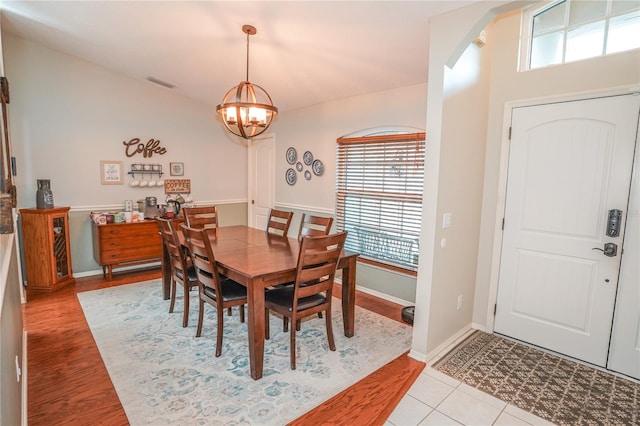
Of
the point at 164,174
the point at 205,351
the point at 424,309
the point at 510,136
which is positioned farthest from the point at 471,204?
the point at 164,174

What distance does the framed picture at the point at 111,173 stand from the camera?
15.4ft

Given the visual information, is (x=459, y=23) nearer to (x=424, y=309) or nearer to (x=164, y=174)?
(x=424, y=309)

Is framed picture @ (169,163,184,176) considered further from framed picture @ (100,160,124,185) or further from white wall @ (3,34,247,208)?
framed picture @ (100,160,124,185)

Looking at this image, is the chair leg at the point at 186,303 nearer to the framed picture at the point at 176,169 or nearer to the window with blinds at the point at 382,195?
the window with blinds at the point at 382,195

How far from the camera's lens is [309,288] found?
253 centimetres

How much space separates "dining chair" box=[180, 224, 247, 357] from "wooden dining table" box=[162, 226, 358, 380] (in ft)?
0.32

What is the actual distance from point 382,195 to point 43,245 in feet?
13.2

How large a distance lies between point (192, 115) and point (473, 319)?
16.3 ft

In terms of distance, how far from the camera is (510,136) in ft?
9.68

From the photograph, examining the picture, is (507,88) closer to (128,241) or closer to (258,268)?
(258,268)

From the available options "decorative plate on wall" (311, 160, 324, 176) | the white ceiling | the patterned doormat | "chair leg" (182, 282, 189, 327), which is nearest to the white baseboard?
the patterned doormat

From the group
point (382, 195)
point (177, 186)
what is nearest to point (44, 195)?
point (177, 186)

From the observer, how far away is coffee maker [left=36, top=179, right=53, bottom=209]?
393 cm

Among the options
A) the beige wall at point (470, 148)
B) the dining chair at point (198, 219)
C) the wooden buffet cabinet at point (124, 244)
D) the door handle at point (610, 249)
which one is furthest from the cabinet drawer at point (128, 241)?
the door handle at point (610, 249)
